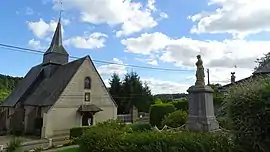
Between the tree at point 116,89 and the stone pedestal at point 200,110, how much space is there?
29.1 meters

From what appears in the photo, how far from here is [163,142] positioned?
6566 mm

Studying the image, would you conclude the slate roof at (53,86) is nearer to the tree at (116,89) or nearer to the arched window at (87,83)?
the arched window at (87,83)

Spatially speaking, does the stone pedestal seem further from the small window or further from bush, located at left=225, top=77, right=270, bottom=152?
the small window

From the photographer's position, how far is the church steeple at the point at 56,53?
34531 mm

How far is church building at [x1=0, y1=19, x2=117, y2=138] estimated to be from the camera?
28.5 m

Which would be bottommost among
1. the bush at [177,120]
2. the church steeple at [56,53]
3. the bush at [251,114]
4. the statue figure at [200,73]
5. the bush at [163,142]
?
the bush at [177,120]

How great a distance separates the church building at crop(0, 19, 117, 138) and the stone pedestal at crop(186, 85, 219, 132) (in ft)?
60.3

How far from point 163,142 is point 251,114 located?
224 centimetres

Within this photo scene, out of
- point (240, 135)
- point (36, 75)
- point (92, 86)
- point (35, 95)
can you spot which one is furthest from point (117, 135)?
point (36, 75)

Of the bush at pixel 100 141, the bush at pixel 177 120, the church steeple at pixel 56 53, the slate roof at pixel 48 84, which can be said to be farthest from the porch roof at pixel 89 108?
the bush at pixel 100 141

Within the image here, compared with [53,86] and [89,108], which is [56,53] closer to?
[53,86]

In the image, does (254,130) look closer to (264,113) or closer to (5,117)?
(264,113)

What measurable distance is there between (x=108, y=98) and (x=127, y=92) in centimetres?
915

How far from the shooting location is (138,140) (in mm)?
7230
